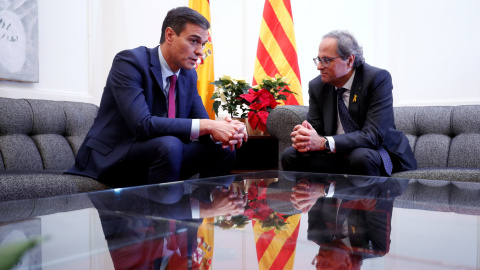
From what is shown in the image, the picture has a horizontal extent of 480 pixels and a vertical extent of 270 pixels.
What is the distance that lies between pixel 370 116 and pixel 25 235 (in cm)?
183

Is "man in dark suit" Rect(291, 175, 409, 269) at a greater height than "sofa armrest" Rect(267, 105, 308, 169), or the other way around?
"sofa armrest" Rect(267, 105, 308, 169)

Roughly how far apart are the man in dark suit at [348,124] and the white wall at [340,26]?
39.7 inches

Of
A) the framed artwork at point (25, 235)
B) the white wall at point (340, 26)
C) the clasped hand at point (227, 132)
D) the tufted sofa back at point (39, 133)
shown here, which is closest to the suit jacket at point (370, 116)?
the clasped hand at point (227, 132)

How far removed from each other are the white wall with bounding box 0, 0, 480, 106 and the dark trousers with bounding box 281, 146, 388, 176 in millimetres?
1226

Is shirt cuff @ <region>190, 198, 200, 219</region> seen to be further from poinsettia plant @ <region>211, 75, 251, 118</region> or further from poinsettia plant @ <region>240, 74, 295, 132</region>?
poinsettia plant @ <region>211, 75, 251, 118</region>

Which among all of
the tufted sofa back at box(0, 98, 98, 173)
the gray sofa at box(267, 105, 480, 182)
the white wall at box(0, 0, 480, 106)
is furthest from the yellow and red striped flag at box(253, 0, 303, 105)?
the tufted sofa back at box(0, 98, 98, 173)

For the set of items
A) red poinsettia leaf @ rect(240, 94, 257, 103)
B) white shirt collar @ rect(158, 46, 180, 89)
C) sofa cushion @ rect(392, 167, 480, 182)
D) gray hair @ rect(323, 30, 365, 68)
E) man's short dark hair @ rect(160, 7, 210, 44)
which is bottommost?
sofa cushion @ rect(392, 167, 480, 182)

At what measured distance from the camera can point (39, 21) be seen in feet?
8.93

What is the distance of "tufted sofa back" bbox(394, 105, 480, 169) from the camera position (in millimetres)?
2433

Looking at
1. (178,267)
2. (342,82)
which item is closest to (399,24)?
(342,82)

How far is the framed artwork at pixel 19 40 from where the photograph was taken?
2.51m

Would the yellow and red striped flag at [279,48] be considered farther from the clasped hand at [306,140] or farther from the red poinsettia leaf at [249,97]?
the clasped hand at [306,140]

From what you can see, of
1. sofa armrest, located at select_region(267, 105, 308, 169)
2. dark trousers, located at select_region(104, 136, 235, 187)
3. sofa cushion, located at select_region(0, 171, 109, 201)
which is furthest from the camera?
sofa armrest, located at select_region(267, 105, 308, 169)

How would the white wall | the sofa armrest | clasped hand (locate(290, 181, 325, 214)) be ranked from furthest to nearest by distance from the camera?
the white wall → the sofa armrest → clasped hand (locate(290, 181, 325, 214))
